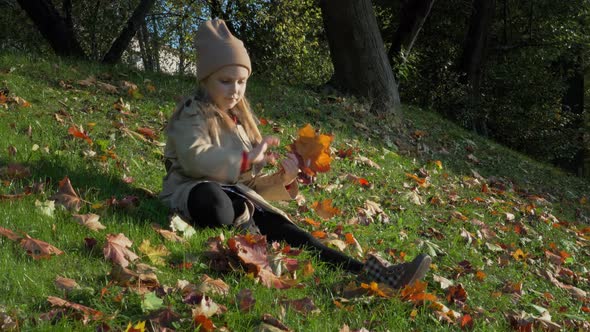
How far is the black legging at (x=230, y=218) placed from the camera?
3768 mm

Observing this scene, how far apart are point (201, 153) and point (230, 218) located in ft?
1.32

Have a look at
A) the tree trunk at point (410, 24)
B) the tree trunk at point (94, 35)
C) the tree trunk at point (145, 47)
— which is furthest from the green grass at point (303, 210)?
the tree trunk at point (145, 47)

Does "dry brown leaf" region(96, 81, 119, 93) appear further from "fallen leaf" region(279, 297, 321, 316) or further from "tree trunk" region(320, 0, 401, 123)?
"fallen leaf" region(279, 297, 321, 316)

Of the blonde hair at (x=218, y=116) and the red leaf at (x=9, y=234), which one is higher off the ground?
the blonde hair at (x=218, y=116)

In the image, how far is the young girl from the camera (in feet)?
12.6

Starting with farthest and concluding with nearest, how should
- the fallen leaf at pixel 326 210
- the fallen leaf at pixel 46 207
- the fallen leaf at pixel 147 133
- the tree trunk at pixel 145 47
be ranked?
the tree trunk at pixel 145 47, the fallen leaf at pixel 147 133, the fallen leaf at pixel 326 210, the fallen leaf at pixel 46 207

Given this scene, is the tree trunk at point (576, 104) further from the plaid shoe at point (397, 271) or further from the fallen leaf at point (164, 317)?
the fallen leaf at point (164, 317)

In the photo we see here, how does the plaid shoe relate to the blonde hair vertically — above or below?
below

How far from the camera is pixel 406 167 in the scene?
788 cm

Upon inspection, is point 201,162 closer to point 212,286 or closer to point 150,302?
point 212,286

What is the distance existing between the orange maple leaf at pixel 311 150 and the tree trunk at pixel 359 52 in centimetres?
623

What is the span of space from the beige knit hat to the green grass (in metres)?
0.88

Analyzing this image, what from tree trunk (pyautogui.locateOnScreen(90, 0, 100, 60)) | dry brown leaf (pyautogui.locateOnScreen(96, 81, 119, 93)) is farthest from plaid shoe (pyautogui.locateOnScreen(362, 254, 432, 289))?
tree trunk (pyautogui.locateOnScreen(90, 0, 100, 60))

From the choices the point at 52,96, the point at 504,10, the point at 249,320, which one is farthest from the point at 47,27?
the point at 504,10
